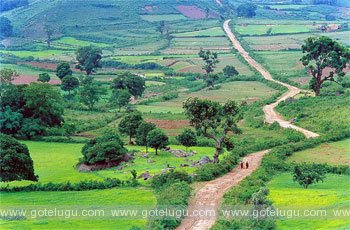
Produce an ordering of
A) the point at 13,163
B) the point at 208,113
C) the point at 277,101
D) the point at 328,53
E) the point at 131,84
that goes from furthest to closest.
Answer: the point at 131,84 < the point at 277,101 < the point at 328,53 < the point at 208,113 < the point at 13,163

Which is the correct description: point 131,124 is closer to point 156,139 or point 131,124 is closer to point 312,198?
point 156,139

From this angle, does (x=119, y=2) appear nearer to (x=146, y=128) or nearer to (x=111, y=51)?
(x=111, y=51)

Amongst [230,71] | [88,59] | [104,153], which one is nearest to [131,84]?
[230,71]

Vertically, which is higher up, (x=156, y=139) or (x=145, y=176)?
(x=156, y=139)

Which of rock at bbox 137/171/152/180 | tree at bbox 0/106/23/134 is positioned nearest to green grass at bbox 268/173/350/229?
rock at bbox 137/171/152/180

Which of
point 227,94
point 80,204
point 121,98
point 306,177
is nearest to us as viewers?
point 80,204

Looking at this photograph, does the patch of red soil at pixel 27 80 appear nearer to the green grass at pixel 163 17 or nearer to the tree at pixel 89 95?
the tree at pixel 89 95
